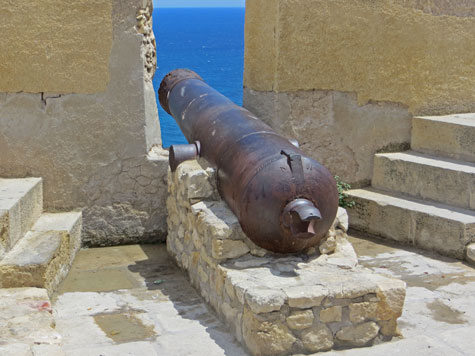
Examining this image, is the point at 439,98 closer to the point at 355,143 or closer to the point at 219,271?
the point at 355,143

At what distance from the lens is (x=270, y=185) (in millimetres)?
4266

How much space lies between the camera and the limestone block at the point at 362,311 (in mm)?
4180

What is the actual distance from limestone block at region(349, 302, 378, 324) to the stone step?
1.88 metres

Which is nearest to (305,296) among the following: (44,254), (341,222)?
(341,222)

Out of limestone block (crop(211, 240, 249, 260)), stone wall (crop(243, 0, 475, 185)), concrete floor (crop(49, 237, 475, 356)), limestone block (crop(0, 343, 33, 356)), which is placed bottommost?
concrete floor (crop(49, 237, 475, 356))

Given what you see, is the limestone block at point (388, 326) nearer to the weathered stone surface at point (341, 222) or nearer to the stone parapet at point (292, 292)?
the stone parapet at point (292, 292)

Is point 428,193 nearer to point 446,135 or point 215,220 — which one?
point 446,135

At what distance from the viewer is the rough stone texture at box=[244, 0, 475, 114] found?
6246 mm

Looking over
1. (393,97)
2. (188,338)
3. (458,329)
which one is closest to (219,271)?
(188,338)

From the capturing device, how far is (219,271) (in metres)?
4.53

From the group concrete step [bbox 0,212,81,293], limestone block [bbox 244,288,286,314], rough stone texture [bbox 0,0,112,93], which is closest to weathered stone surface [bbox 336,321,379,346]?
limestone block [bbox 244,288,286,314]

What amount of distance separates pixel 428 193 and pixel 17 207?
3392mm

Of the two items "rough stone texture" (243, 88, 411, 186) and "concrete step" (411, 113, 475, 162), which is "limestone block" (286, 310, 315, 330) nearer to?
"rough stone texture" (243, 88, 411, 186)

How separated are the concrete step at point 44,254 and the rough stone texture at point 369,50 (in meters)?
2.07
